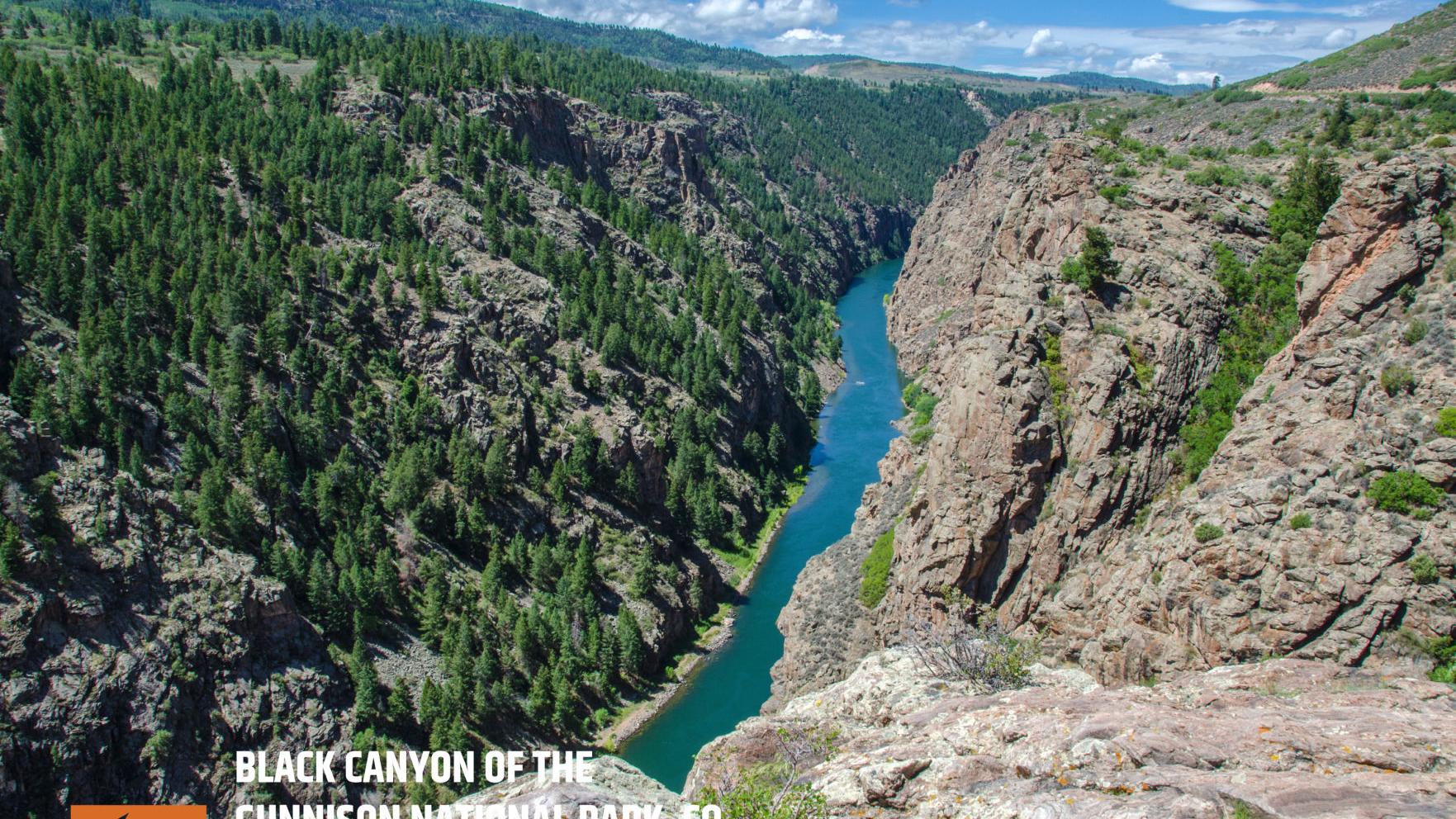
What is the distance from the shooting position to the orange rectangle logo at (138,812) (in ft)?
166

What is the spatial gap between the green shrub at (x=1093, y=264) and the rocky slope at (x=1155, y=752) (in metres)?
27.6

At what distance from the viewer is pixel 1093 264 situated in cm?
4934

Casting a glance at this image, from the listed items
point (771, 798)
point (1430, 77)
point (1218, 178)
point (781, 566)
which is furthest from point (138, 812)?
point (1430, 77)

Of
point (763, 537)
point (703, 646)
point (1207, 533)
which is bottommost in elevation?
point (703, 646)

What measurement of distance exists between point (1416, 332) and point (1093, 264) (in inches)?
742

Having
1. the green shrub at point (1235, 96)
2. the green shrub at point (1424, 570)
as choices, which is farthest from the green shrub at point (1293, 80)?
the green shrub at point (1424, 570)

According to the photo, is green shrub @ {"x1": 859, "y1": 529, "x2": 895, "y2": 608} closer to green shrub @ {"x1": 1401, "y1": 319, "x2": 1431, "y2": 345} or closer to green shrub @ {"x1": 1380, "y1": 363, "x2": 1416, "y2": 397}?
green shrub @ {"x1": 1380, "y1": 363, "x2": 1416, "y2": 397}

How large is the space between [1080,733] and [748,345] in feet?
356

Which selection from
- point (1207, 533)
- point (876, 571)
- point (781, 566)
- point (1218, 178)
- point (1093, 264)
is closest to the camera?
point (1207, 533)

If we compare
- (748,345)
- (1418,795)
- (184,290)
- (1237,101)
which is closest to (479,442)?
(184,290)

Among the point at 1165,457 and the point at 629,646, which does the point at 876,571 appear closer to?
the point at 1165,457

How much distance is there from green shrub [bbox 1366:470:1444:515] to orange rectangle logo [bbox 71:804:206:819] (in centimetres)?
6308

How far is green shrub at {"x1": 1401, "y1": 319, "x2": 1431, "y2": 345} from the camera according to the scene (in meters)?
31.7

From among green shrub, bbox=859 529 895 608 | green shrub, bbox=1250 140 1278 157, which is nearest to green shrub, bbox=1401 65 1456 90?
green shrub, bbox=1250 140 1278 157
